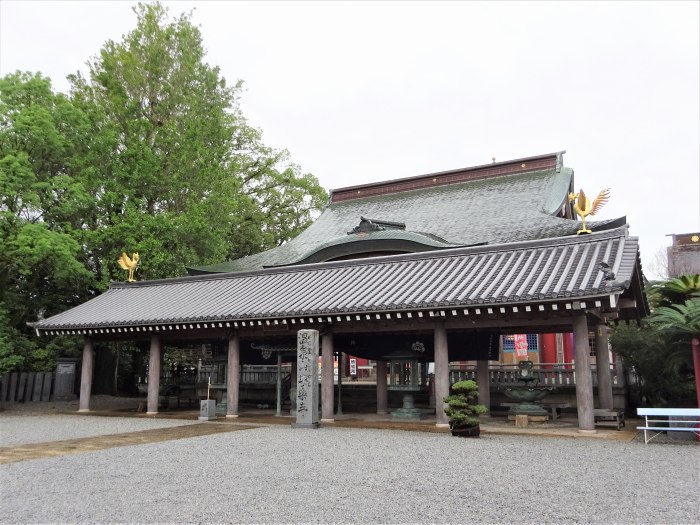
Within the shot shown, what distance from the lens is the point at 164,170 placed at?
85.6 feet

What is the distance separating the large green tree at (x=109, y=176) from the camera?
67.6ft

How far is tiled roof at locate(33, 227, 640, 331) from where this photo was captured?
12633 millimetres

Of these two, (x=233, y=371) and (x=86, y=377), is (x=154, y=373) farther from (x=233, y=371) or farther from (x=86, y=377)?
(x=233, y=371)

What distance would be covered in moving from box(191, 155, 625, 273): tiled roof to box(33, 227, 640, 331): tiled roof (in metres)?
3.90

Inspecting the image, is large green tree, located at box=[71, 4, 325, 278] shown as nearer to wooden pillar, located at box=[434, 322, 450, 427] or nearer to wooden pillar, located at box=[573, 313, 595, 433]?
wooden pillar, located at box=[434, 322, 450, 427]

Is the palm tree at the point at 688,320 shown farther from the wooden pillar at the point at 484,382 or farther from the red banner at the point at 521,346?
the red banner at the point at 521,346

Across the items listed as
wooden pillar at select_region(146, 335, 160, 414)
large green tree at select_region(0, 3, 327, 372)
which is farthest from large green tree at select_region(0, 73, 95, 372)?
wooden pillar at select_region(146, 335, 160, 414)

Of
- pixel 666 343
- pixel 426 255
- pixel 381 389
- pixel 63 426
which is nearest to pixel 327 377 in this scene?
pixel 381 389

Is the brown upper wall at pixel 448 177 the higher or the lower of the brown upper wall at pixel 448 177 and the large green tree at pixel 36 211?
the higher

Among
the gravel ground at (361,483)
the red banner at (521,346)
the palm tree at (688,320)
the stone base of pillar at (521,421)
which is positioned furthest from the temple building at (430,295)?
the gravel ground at (361,483)

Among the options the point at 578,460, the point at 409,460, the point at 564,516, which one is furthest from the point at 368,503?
the point at 578,460

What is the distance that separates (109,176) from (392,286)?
1635 centimetres

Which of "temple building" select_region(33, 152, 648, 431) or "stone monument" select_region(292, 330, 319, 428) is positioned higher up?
"temple building" select_region(33, 152, 648, 431)

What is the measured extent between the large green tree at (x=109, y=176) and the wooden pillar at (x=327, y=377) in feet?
36.1
